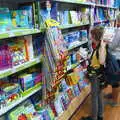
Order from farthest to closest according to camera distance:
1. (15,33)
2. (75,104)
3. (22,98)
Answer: (75,104) → (22,98) → (15,33)

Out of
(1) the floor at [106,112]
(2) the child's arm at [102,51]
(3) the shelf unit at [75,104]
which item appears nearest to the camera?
(2) the child's arm at [102,51]

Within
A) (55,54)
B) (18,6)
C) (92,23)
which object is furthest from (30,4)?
(92,23)

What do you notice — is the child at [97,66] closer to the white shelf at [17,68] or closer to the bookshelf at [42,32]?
the bookshelf at [42,32]

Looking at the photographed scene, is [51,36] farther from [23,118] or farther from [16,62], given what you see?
[23,118]

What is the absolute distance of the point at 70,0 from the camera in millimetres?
3064

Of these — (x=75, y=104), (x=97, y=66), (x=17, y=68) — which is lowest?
(x=75, y=104)

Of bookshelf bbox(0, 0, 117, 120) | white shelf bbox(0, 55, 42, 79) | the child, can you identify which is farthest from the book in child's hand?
white shelf bbox(0, 55, 42, 79)

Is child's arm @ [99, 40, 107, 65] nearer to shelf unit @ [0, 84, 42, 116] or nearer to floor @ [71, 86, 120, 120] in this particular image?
shelf unit @ [0, 84, 42, 116]

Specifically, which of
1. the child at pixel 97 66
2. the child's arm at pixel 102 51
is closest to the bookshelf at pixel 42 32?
the child at pixel 97 66

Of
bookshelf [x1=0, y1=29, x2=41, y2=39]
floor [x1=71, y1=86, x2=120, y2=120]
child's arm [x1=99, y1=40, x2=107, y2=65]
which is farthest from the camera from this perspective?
floor [x1=71, y1=86, x2=120, y2=120]

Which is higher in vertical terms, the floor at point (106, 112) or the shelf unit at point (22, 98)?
the shelf unit at point (22, 98)

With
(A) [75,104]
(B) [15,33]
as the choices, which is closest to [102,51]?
(A) [75,104]

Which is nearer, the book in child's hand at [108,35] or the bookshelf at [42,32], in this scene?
the bookshelf at [42,32]

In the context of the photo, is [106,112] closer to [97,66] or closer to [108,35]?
[97,66]
